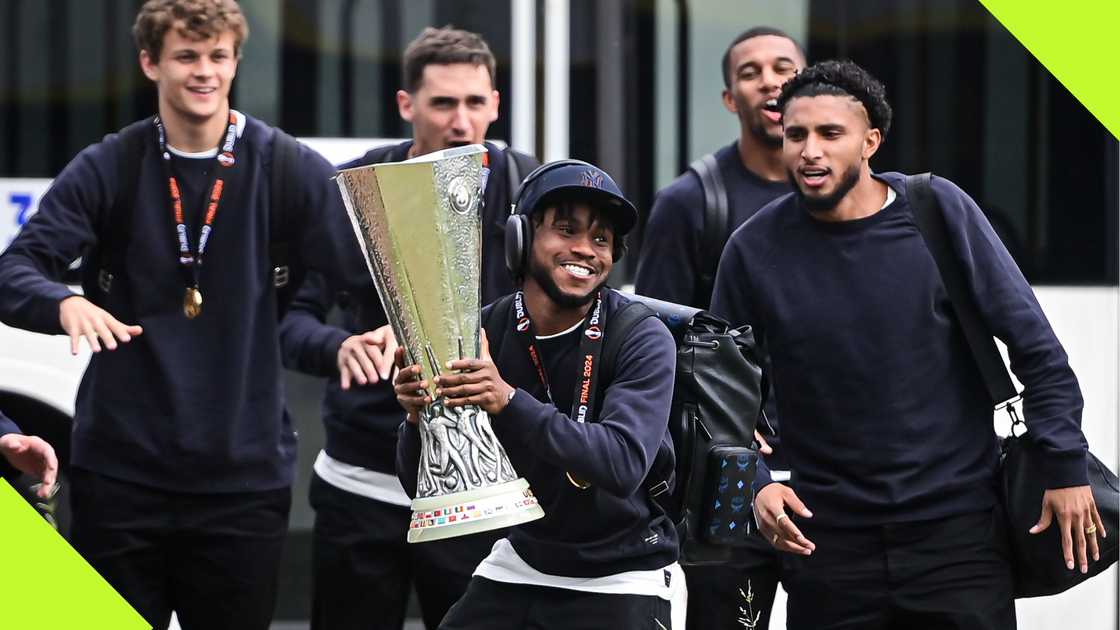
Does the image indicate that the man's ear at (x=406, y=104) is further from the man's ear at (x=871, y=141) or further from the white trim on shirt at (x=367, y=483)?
the man's ear at (x=871, y=141)

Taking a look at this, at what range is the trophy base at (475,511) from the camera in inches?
148

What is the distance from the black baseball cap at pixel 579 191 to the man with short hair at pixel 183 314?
1.02 metres

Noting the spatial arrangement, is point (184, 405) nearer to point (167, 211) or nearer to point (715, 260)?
point (167, 211)

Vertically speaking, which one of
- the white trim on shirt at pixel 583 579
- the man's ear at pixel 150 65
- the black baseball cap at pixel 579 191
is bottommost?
the white trim on shirt at pixel 583 579

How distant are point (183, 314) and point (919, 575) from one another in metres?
2.08

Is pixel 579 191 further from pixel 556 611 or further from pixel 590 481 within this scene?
pixel 556 611

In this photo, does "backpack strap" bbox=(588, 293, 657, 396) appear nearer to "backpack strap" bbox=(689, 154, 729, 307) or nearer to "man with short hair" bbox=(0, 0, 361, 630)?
"man with short hair" bbox=(0, 0, 361, 630)

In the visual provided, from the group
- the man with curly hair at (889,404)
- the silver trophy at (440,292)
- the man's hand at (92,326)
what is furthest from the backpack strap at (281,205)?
the man with curly hair at (889,404)

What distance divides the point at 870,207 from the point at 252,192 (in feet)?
5.55

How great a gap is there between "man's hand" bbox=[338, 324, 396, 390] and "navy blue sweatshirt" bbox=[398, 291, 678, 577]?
0.79 ft

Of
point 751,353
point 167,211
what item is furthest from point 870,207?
point 167,211

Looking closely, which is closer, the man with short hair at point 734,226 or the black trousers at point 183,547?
the black trousers at point 183,547

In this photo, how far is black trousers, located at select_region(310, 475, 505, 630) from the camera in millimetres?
5527

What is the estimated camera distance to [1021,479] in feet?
15.2
